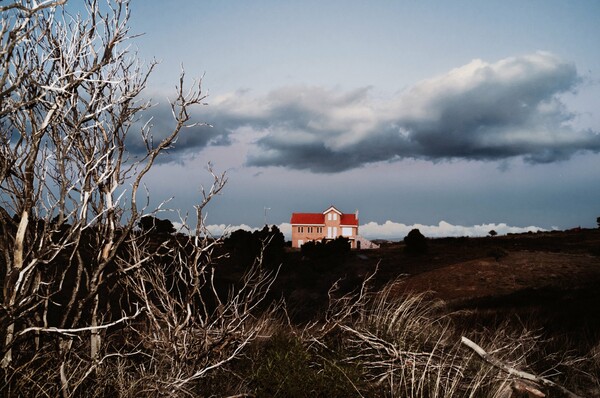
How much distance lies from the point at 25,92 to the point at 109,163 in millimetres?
1367

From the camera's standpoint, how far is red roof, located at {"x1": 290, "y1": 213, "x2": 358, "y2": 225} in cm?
5591

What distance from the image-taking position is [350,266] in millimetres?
36250

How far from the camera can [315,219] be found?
56562 millimetres

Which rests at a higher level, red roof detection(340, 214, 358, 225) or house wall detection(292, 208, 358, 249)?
red roof detection(340, 214, 358, 225)

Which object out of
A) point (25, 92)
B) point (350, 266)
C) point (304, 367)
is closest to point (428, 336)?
point (304, 367)

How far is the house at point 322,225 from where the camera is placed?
183 feet

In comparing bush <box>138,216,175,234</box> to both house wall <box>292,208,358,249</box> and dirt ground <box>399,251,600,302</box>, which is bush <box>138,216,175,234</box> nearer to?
dirt ground <box>399,251,600,302</box>

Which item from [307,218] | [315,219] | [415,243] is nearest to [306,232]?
[307,218]

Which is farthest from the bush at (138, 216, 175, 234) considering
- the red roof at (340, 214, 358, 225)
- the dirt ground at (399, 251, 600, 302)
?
the red roof at (340, 214, 358, 225)

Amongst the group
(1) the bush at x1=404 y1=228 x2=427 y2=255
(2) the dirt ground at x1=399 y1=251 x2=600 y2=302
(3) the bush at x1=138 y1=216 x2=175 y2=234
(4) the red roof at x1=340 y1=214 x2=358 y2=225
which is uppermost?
(4) the red roof at x1=340 y1=214 x2=358 y2=225

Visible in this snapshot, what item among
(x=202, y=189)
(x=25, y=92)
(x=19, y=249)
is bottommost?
(x=19, y=249)

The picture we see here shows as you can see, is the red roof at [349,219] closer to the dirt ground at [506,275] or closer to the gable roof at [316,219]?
the gable roof at [316,219]

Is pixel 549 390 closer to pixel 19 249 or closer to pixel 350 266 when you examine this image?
pixel 19 249

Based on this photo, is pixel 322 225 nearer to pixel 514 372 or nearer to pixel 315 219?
pixel 315 219
